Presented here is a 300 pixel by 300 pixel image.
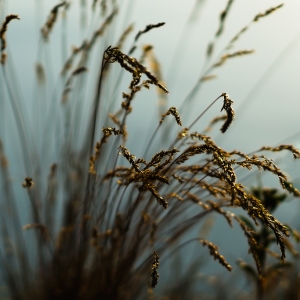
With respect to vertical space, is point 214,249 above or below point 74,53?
below

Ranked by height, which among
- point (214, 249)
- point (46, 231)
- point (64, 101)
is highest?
point (64, 101)

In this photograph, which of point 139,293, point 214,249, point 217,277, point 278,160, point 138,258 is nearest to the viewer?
point 214,249

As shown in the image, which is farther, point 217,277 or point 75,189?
point 217,277

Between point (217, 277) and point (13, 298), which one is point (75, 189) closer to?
point (13, 298)

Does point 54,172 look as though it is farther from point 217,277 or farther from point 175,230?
point 217,277

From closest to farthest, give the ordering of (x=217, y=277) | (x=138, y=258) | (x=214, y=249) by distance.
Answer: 1. (x=214, y=249)
2. (x=138, y=258)
3. (x=217, y=277)

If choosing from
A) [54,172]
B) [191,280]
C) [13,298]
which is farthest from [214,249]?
[191,280]

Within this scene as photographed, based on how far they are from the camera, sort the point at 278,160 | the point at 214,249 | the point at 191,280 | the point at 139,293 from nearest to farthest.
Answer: the point at 214,249
the point at 139,293
the point at 278,160
the point at 191,280

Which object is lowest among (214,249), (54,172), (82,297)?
(214,249)

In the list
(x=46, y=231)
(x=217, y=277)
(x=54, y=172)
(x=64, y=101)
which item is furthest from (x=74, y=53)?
(x=217, y=277)
